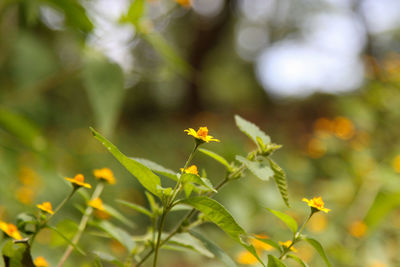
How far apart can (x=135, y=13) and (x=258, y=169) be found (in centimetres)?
51

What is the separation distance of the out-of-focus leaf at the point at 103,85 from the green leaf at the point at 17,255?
38 cm

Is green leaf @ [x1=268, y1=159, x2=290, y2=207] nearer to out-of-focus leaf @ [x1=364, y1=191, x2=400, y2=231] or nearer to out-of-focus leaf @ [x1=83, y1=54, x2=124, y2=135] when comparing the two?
out-of-focus leaf @ [x1=83, y1=54, x2=124, y2=135]

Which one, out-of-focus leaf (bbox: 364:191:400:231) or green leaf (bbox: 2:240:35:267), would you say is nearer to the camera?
green leaf (bbox: 2:240:35:267)

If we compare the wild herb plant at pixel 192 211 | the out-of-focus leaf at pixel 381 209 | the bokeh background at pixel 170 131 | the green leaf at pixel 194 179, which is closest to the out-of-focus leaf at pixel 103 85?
the bokeh background at pixel 170 131

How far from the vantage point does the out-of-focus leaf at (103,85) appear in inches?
27.4

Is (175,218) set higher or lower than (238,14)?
lower

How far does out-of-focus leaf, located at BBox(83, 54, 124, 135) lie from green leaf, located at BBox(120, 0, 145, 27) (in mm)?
87

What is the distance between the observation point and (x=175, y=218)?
1788 mm

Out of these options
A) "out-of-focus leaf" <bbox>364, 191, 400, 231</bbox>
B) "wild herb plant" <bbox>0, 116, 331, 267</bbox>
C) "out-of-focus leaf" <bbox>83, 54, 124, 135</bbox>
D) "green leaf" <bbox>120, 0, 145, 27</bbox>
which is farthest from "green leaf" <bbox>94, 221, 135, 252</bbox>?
"out-of-focus leaf" <bbox>364, 191, 400, 231</bbox>

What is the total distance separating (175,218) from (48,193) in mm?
802

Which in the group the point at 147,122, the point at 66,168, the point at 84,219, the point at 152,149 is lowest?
the point at 84,219

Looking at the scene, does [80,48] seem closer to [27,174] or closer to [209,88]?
[27,174]

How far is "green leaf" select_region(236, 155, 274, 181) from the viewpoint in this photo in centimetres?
31

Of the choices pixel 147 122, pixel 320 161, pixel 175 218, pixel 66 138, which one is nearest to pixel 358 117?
pixel 320 161
